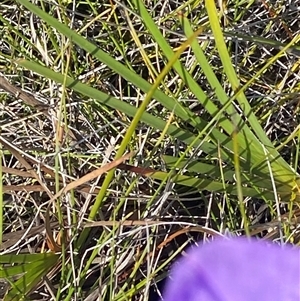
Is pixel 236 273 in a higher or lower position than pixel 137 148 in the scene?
higher

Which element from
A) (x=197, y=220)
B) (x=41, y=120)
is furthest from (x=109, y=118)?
(x=197, y=220)

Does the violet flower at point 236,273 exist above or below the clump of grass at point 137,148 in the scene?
above

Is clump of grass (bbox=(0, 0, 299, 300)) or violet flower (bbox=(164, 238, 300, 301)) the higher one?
violet flower (bbox=(164, 238, 300, 301))

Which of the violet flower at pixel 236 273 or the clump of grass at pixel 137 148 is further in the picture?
the clump of grass at pixel 137 148

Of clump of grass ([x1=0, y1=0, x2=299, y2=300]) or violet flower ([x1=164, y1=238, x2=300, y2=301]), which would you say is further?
clump of grass ([x1=0, y1=0, x2=299, y2=300])
